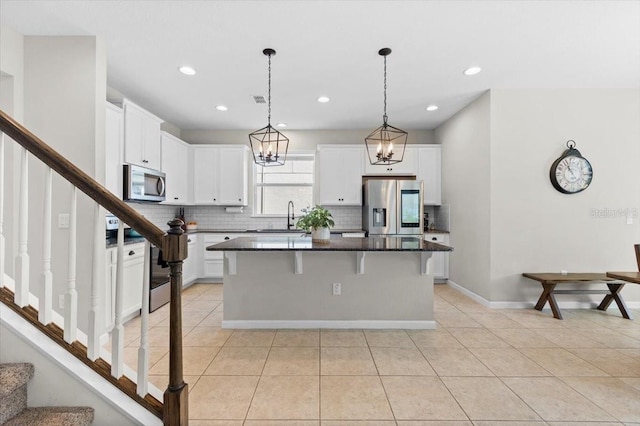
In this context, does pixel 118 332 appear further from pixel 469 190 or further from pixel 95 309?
pixel 469 190

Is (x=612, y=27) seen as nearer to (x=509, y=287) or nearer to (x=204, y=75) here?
(x=509, y=287)

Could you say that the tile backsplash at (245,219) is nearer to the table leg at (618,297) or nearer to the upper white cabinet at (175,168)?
the upper white cabinet at (175,168)

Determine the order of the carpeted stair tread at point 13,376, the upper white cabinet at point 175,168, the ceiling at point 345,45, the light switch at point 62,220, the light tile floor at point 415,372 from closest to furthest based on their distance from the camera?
the carpeted stair tread at point 13,376 < the light tile floor at point 415,372 < the ceiling at point 345,45 < the light switch at point 62,220 < the upper white cabinet at point 175,168

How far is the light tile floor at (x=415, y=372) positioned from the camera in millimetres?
1815

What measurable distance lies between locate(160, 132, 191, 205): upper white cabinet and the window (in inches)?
47.2

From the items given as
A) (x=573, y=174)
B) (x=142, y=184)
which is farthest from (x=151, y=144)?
(x=573, y=174)

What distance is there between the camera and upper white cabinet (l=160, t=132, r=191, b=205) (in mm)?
4477

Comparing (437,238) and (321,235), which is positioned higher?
(321,235)

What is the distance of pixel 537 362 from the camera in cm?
243

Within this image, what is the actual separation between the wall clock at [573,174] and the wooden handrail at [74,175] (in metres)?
4.37

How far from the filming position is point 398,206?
4.80 m

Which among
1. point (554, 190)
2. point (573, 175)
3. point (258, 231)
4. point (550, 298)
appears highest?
point (573, 175)

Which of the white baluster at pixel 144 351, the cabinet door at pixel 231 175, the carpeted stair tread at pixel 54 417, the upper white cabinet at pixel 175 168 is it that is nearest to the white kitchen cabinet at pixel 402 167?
the cabinet door at pixel 231 175

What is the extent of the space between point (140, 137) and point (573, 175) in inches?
209
